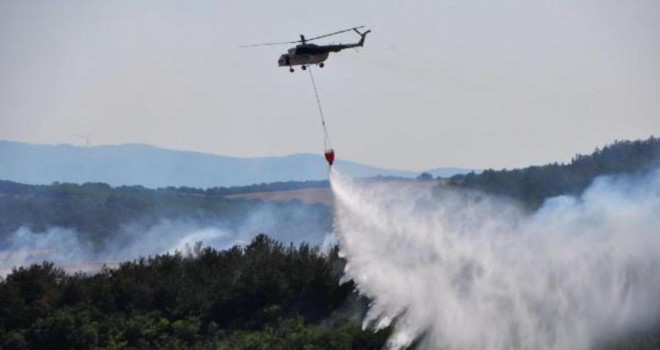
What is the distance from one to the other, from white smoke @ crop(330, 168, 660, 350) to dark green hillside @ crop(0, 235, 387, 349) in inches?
77.6

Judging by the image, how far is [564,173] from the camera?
100250mm

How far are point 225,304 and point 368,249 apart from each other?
6751 millimetres

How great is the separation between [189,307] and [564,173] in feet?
193

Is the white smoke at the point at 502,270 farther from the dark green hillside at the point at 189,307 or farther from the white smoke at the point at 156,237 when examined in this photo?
the white smoke at the point at 156,237

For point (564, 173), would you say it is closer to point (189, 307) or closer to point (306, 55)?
point (306, 55)

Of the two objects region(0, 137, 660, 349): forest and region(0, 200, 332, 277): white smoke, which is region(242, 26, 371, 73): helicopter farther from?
region(0, 200, 332, 277): white smoke

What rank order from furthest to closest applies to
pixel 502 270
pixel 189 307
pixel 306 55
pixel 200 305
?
pixel 306 55 → pixel 200 305 → pixel 189 307 → pixel 502 270

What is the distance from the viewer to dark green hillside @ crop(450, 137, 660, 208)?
297 ft

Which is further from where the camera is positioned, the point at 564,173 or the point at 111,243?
the point at 111,243

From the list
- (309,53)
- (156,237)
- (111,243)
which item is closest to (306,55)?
(309,53)

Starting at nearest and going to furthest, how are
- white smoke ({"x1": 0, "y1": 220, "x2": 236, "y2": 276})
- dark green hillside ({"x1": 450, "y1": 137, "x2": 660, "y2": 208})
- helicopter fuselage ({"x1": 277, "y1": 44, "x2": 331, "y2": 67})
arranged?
helicopter fuselage ({"x1": 277, "y1": 44, "x2": 331, "y2": 67}) < dark green hillside ({"x1": 450, "y1": 137, "x2": 660, "y2": 208}) < white smoke ({"x1": 0, "y1": 220, "x2": 236, "y2": 276})

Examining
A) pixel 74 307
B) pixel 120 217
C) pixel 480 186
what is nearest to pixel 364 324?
pixel 74 307

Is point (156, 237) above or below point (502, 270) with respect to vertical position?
below

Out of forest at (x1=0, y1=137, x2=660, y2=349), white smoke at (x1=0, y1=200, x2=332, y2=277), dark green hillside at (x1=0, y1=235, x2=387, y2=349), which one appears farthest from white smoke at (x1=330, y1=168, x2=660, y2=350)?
white smoke at (x1=0, y1=200, x2=332, y2=277)
